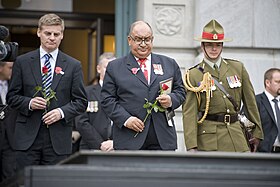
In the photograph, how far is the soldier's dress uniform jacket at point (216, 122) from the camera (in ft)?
27.6

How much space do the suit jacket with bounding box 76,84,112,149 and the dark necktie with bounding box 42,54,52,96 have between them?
89.9 inches

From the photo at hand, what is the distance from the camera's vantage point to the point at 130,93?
786 centimetres

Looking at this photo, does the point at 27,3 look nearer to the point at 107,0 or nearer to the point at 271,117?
the point at 107,0

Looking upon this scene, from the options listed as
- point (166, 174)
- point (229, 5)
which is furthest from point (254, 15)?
point (166, 174)

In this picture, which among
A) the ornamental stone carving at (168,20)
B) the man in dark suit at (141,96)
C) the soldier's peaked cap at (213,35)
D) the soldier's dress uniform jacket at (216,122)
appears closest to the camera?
the man in dark suit at (141,96)

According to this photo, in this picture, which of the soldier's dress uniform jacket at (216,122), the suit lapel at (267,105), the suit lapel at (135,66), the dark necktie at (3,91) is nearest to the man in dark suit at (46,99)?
the suit lapel at (135,66)

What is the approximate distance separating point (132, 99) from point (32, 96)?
0.98 meters

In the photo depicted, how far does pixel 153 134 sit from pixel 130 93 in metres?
0.43

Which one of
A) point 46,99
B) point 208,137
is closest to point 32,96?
point 46,99

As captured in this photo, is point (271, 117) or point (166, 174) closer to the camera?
point (166, 174)

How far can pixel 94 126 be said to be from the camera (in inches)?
416

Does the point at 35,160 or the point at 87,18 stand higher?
the point at 87,18

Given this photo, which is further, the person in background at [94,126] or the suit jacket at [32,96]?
the person in background at [94,126]

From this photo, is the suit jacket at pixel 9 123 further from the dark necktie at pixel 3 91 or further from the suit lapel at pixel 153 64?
the suit lapel at pixel 153 64
